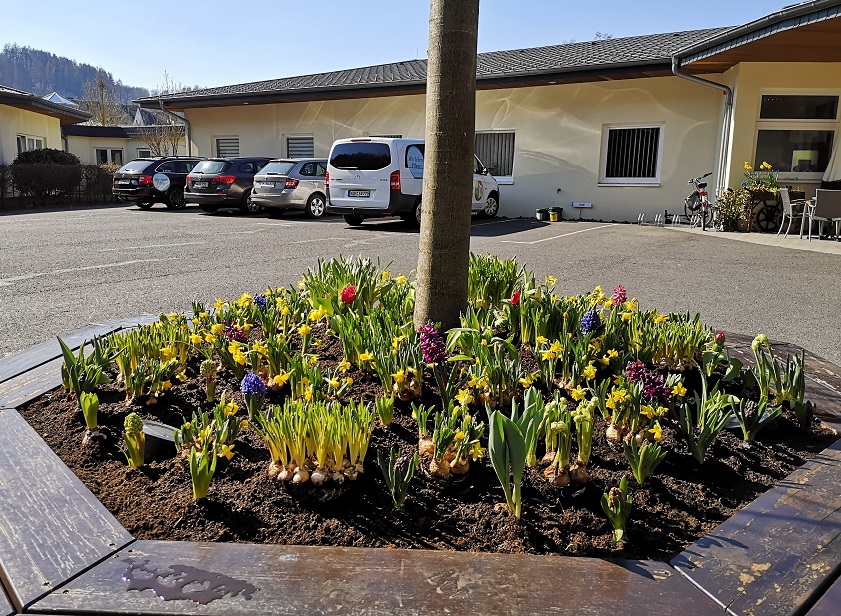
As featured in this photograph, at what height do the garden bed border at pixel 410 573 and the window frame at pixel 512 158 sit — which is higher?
the window frame at pixel 512 158

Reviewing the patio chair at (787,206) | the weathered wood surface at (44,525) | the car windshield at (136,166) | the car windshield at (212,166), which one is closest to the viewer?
the weathered wood surface at (44,525)

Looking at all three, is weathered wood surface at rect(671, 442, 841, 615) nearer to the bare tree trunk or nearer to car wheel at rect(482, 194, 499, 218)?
the bare tree trunk

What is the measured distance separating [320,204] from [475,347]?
15435 mm

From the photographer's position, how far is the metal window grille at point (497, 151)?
778 inches

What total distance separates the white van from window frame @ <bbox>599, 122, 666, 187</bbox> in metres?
5.09

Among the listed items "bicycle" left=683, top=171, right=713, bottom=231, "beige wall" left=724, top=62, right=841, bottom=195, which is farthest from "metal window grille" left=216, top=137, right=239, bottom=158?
"beige wall" left=724, top=62, right=841, bottom=195

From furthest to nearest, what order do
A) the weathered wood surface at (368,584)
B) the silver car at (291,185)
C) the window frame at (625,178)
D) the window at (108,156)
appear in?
the window at (108,156) < the silver car at (291,185) < the window frame at (625,178) < the weathered wood surface at (368,584)

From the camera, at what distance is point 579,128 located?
1819 centimetres

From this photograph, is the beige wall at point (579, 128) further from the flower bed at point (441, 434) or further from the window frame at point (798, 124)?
the flower bed at point (441, 434)

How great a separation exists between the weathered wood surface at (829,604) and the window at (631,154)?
1667 centimetres

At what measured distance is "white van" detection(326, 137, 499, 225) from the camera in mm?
14703

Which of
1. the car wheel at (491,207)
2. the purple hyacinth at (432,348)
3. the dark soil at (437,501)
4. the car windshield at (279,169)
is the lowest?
the dark soil at (437,501)

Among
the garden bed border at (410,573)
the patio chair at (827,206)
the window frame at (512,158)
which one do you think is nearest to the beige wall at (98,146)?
the window frame at (512,158)

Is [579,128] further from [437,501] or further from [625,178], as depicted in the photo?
→ [437,501]
